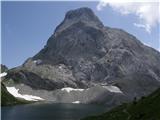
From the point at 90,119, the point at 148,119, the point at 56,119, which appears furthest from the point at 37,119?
the point at 148,119

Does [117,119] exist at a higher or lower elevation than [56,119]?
higher

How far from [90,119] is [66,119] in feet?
197

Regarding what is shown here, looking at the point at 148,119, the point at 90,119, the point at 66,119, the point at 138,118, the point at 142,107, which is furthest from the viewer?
the point at 66,119

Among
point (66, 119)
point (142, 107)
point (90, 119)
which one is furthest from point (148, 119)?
point (66, 119)

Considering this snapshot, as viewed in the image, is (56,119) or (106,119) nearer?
(106,119)

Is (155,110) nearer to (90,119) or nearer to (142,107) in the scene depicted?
(142,107)

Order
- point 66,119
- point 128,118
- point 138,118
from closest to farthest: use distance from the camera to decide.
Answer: point 138,118 < point 128,118 < point 66,119

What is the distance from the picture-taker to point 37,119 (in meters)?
197

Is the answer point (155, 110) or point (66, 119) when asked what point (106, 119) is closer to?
point (155, 110)

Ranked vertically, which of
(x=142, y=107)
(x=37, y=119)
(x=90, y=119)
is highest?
(x=142, y=107)

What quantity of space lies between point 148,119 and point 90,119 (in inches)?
1837

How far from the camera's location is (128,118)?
10800 cm

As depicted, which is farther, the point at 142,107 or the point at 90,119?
the point at 90,119

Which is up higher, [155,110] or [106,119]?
[155,110]
